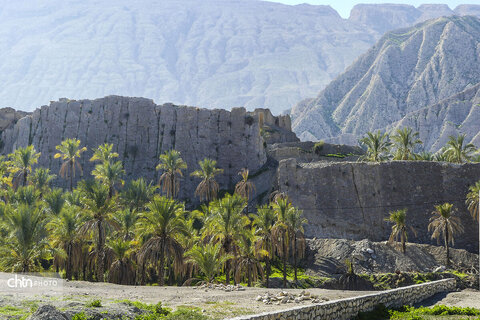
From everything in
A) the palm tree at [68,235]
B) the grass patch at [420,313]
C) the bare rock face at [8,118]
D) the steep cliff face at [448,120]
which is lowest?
the grass patch at [420,313]

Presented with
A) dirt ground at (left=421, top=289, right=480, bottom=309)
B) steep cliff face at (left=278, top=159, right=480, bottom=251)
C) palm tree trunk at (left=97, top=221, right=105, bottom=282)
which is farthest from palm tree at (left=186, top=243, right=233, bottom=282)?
steep cliff face at (left=278, top=159, right=480, bottom=251)

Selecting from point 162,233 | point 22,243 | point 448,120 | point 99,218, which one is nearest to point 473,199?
point 162,233

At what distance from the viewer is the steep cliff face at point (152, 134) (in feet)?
285

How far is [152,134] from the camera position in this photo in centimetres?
8819

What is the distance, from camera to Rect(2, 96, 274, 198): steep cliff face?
8696 centimetres

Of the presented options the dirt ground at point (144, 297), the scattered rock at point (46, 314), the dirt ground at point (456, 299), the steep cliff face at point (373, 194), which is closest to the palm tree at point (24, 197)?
the dirt ground at point (144, 297)

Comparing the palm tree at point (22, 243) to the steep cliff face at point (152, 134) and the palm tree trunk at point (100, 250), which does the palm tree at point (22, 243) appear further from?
the steep cliff face at point (152, 134)

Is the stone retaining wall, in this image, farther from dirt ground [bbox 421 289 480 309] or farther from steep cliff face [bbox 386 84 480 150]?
steep cliff face [bbox 386 84 480 150]

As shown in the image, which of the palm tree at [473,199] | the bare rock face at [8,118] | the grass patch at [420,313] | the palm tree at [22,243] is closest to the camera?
the grass patch at [420,313]

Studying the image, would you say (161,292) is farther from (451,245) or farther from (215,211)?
(451,245)

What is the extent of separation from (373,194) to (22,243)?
138 ft

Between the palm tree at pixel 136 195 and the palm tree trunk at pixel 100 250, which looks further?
the palm tree at pixel 136 195

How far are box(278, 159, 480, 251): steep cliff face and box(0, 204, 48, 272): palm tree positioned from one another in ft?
120

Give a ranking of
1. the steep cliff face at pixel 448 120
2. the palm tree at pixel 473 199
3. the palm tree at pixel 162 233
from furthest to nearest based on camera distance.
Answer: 1. the steep cliff face at pixel 448 120
2. the palm tree at pixel 473 199
3. the palm tree at pixel 162 233
